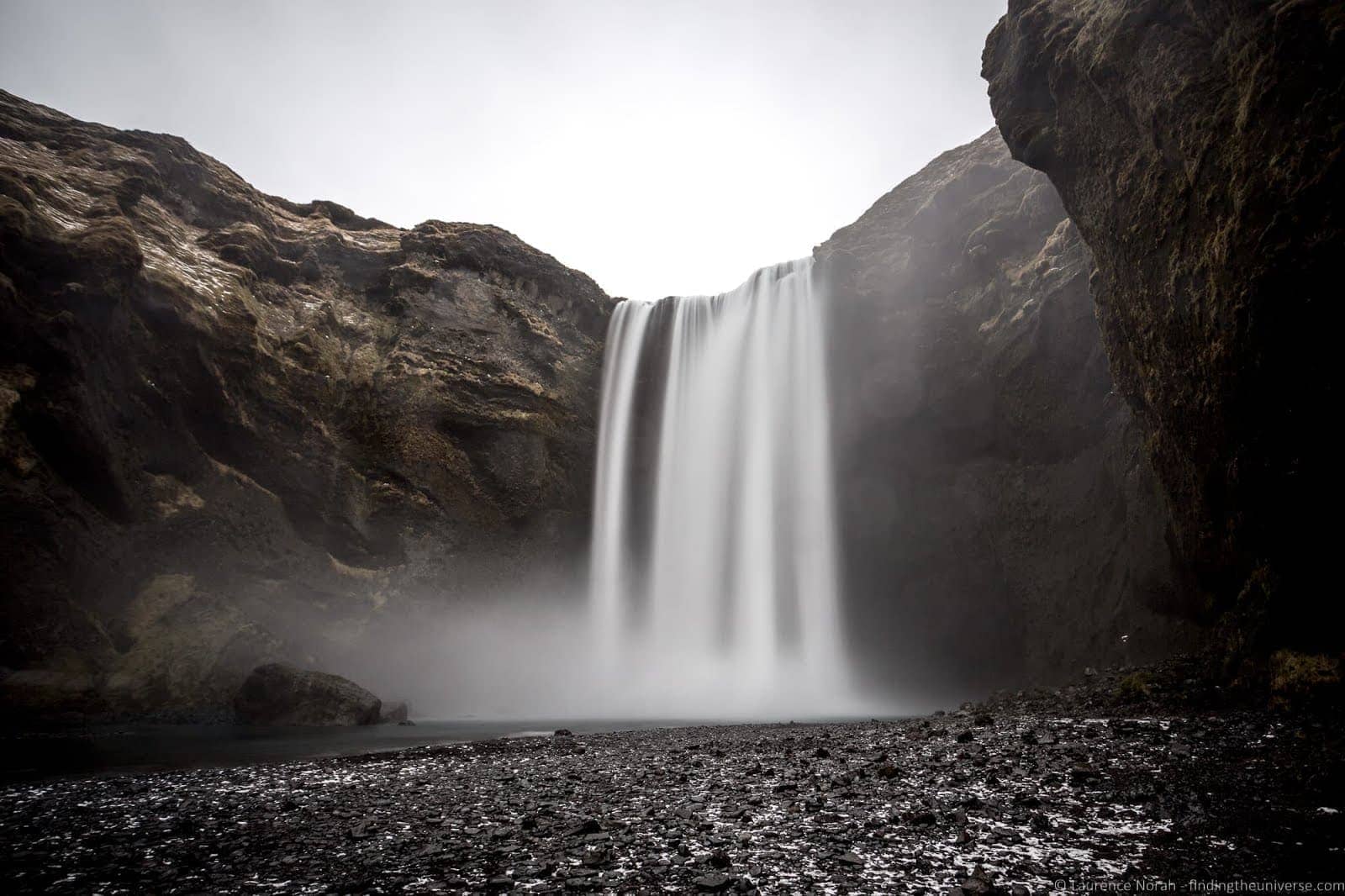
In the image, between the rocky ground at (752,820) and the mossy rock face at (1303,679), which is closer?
the rocky ground at (752,820)

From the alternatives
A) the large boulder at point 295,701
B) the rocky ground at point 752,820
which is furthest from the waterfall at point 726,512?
the rocky ground at point 752,820

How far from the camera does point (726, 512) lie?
33125mm

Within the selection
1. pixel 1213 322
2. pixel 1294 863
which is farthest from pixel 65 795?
pixel 1213 322

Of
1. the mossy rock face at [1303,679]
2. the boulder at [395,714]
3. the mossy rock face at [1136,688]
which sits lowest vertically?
the boulder at [395,714]

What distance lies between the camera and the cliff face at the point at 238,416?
1967 centimetres

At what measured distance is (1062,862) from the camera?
447cm

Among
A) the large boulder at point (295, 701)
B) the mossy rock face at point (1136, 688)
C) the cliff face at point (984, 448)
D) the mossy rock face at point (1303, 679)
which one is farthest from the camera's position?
the cliff face at point (984, 448)

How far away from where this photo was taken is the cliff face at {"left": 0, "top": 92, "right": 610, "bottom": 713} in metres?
19.7

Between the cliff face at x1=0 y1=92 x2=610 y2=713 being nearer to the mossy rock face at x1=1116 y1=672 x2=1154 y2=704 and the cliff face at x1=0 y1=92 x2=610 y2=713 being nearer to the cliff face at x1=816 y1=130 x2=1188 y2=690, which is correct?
the cliff face at x1=816 y1=130 x2=1188 y2=690

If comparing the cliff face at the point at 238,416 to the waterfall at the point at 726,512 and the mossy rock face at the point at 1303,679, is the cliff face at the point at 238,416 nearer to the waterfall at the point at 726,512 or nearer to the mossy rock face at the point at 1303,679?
the waterfall at the point at 726,512

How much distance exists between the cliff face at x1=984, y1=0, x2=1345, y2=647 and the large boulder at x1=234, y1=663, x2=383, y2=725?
2261 cm

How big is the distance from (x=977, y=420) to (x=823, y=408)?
750 cm

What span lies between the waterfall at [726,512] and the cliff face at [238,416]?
12.1 feet

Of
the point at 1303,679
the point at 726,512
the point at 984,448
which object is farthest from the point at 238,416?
the point at 1303,679
